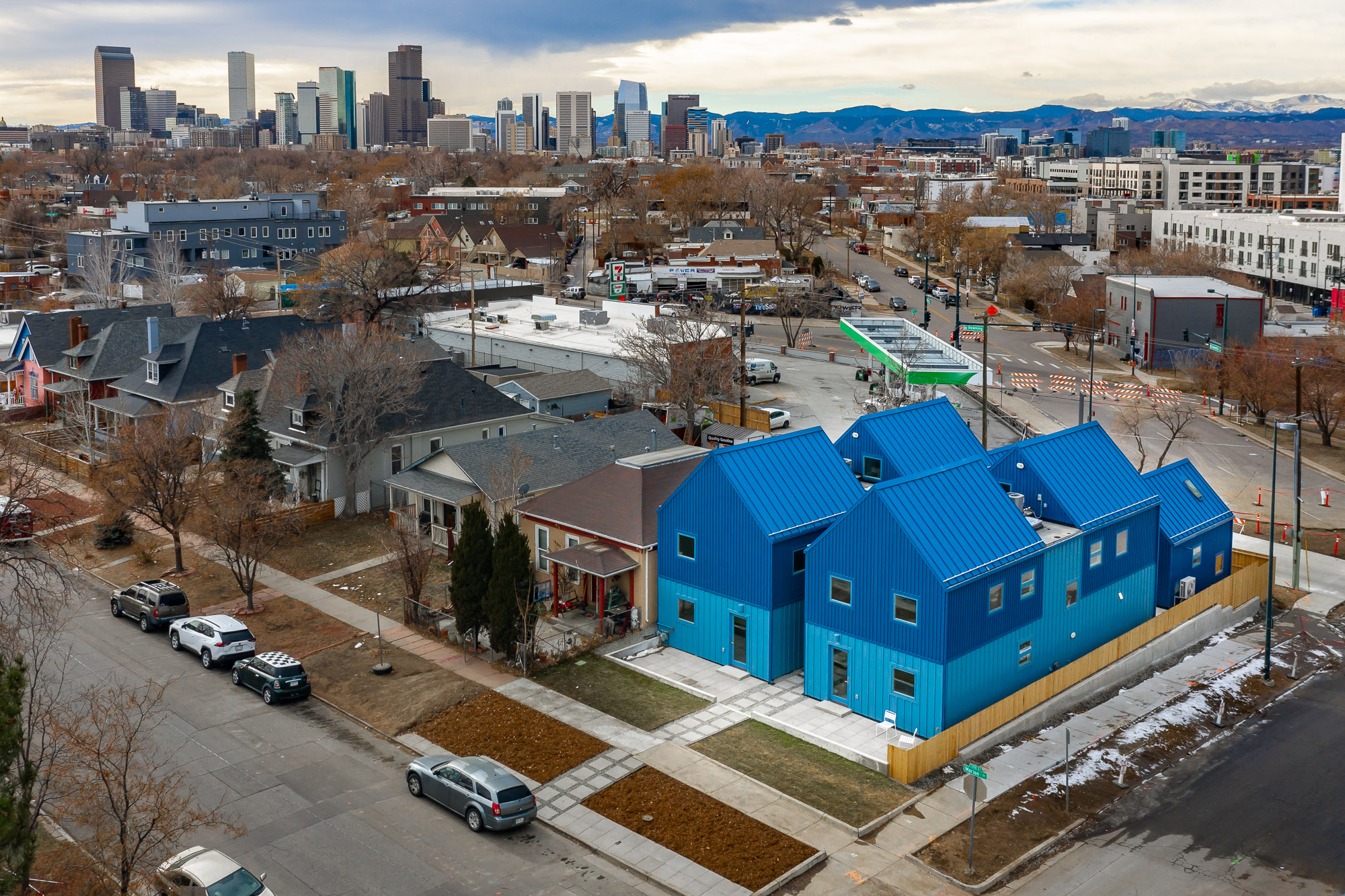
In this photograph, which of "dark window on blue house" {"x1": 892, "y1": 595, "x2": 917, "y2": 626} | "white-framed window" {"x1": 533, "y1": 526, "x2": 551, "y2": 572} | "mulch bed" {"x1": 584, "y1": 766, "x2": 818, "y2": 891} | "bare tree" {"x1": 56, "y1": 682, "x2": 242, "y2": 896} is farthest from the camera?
"white-framed window" {"x1": 533, "y1": 526, "x2": 551, "y2": 572}

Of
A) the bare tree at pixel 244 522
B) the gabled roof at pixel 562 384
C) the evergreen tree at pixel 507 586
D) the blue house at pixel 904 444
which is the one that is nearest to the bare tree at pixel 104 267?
the gabled roof at pixel 562 384

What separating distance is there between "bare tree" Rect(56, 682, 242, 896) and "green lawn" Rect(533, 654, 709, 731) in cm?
888

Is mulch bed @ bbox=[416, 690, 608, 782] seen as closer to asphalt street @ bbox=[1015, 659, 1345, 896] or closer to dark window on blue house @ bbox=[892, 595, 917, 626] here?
dark window on blue house @ bbox=[892, 595, 917, 626]

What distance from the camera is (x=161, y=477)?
3788 centimetres

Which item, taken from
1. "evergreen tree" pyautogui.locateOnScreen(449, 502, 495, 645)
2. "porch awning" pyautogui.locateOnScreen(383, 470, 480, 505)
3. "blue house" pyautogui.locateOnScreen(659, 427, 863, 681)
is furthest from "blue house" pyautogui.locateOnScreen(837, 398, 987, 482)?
"porch awning" pyautogui.locateOnScreen(383, 470, 480, 505)

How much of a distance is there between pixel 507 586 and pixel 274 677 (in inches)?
243

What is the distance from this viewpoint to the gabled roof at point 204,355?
52.3 m

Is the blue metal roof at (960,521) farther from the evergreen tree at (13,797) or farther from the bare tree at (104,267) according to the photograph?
the bare tree at (104,267)

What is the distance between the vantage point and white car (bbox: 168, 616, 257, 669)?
100ft

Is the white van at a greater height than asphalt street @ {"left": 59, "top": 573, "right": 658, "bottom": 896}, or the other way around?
the white van

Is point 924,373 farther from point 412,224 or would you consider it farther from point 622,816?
point 412,224

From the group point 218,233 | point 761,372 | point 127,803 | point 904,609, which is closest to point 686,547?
point 904,609

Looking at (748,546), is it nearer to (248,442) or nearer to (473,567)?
(473,567)

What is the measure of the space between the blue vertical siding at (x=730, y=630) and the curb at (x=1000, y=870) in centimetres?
814
